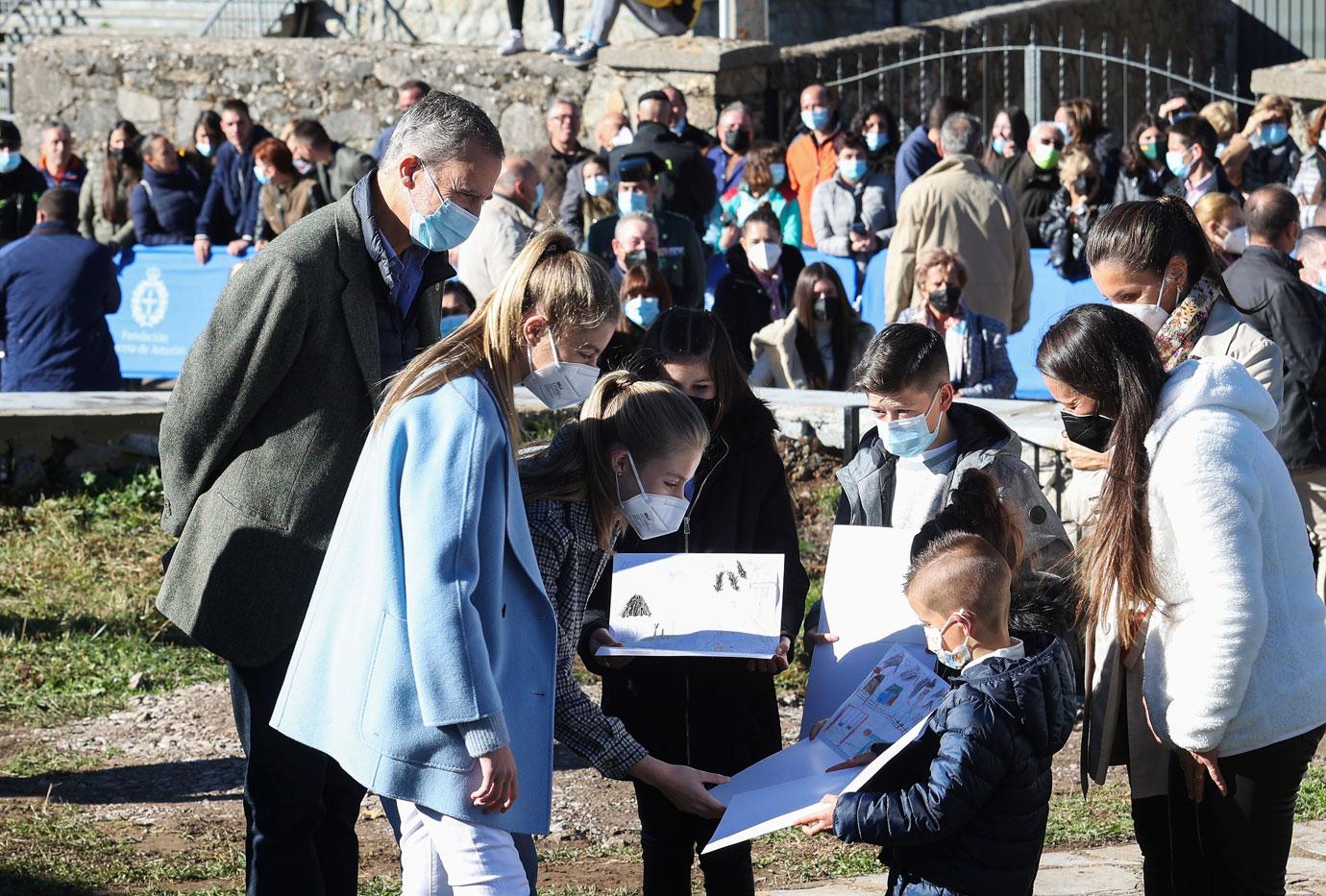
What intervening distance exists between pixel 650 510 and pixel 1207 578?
113cm

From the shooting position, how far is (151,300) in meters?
11.9

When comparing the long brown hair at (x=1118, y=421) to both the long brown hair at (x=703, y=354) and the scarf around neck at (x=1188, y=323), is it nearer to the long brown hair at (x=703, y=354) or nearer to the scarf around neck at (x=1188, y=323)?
the scarf around neck at (x=1188, y=323)

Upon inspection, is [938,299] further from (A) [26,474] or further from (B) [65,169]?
(B) [65,169]

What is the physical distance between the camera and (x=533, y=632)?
3.17 meters

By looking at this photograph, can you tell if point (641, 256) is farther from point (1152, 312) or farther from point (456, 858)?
point (456, 858)

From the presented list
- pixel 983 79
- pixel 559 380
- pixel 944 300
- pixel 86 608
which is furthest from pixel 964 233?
pixel 983 79

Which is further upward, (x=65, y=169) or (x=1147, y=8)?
(x=1147, y=8)

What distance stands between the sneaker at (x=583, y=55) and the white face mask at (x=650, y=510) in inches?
428

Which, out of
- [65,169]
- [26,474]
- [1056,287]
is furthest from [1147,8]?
[26,474]

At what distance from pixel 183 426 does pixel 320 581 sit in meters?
0.74

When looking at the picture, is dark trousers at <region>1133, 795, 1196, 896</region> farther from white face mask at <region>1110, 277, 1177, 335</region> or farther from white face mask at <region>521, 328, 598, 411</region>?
white face mask at <region>521, 328, 598, 411</region>

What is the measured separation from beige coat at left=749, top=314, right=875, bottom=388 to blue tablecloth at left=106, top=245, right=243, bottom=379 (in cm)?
464

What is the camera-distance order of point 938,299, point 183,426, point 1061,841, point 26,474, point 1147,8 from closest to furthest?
1. point 183,426
2. point 1061,841
3. point 938,299
4. point 26,474
5. point 1147,8

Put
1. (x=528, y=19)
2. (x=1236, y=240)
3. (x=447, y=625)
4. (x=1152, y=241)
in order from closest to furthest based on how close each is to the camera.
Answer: (x=447, y=625)
(x=1152, y=241)
(x=1236, y=240)
(x=528, y=19)
